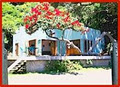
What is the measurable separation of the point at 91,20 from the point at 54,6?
711cm

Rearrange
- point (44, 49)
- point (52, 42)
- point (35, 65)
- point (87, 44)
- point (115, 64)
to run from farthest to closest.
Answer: point (44, 49) → point (87, 44) → point (52, 42) → point (35, 65) → point (115, 64)

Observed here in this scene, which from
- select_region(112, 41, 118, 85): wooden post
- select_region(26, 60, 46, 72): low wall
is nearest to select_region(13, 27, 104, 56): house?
select_region(26, 60, 46, 72): low wall

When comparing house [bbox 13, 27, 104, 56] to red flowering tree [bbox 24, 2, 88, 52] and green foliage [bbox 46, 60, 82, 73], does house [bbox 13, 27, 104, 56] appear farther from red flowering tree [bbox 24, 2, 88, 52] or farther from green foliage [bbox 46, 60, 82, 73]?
red flowering tree [bbox 24, 2, 88, 52]

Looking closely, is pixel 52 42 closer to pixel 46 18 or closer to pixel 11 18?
pixel 11 18

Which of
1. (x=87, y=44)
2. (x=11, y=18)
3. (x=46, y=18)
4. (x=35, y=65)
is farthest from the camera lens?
(x=87, y=44)

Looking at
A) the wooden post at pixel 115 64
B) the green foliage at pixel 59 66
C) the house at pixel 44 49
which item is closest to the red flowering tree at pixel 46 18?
the house at pixel 44 49

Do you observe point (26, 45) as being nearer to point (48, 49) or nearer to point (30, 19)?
point (48, 49)

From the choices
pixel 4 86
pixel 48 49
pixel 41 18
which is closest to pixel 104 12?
pixel 48 49

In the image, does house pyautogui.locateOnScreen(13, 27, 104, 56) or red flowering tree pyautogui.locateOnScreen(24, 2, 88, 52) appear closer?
red flowering tree pyautogui.locateOnScreen(24, 2, 88, 52)

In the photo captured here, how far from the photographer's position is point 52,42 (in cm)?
1986

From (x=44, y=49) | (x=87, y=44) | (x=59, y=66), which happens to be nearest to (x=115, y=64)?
(x=59, y=66)

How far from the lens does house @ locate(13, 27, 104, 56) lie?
17.5 m

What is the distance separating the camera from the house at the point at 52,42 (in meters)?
17.5

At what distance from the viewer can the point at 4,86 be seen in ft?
8.33
